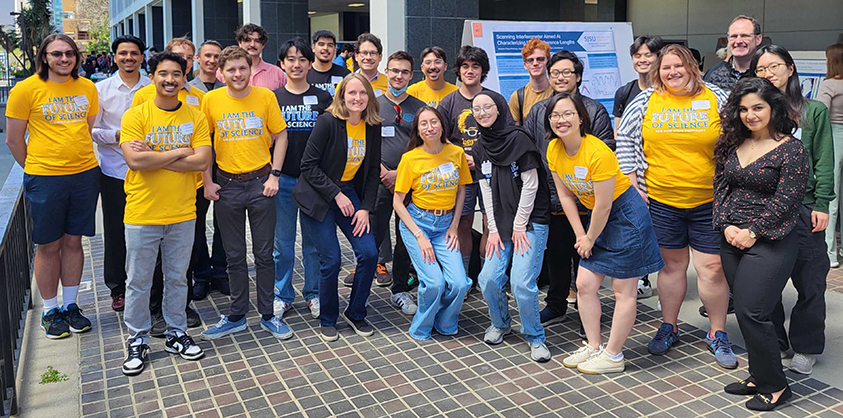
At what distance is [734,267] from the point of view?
162 inches

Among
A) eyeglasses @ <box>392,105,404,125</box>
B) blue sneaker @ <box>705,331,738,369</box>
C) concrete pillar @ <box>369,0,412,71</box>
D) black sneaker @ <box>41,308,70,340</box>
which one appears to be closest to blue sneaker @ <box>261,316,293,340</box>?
black sneaker @ <box>41,308,70,340</box>

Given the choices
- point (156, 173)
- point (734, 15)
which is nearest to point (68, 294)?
point (156, 173)

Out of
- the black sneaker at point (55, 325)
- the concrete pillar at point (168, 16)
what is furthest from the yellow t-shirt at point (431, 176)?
the concrete pillar at point (168, 16)

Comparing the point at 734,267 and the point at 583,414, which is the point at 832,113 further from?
the point at 583,414

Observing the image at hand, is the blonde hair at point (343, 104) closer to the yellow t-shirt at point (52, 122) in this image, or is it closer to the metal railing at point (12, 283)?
the yellow t-shirt at point (52, 122)

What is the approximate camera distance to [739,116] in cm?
399

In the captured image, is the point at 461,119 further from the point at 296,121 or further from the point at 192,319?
the point at 192,319

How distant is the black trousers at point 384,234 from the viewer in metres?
5.64

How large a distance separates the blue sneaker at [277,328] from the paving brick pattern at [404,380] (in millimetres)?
47

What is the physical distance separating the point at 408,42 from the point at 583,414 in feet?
21.3

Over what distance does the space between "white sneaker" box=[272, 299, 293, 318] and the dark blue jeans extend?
42 centimetres

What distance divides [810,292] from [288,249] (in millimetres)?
3416

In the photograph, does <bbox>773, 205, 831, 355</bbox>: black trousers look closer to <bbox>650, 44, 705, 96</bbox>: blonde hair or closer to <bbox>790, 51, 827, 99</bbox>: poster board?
<bbox>650, 44, 705, 96</bbox>: blonde hair

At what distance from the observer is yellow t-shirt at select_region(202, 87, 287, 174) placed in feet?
16.0
